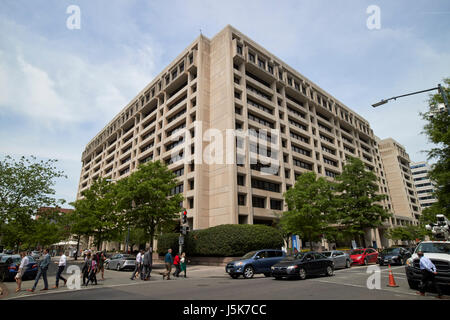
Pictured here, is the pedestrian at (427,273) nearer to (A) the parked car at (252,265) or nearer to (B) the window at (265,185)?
(A) the parked car at (252,265)

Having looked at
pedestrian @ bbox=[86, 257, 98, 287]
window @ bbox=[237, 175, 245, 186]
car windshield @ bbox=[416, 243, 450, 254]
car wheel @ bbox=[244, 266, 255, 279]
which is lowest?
car wheel @ bbox=[244, 266, 255, 279]

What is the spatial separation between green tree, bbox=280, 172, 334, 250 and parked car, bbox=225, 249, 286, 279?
11.6 m

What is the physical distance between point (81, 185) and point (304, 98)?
7418cm

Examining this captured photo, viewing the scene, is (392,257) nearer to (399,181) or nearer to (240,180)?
(240,180)

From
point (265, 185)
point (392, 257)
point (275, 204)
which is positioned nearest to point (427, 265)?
point (392, 257)

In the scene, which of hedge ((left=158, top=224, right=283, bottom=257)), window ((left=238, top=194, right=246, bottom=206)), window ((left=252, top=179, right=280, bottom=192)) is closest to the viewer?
hedge ((left=158, top=224, right=283, bottom=257))

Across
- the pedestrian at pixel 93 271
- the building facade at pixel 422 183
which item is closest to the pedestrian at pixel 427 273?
the pedestrian at pixel 93 271

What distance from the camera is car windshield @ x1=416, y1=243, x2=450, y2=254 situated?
1042 centimetres

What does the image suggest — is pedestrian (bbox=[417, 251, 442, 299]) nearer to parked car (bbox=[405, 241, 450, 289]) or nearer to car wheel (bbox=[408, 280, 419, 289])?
parked car (bbox=[405, 241, 450, 289])

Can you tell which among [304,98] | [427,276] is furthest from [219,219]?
[304,98]

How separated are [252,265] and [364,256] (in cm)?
1317

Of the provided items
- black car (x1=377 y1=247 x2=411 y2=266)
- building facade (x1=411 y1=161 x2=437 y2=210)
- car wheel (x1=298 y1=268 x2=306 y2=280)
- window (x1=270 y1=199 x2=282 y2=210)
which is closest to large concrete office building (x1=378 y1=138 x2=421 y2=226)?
building facade (x1=411 y1=161 x2=437 y2=210)

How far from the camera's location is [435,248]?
10664 mm
